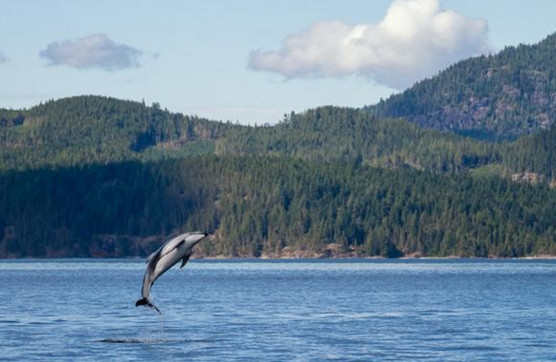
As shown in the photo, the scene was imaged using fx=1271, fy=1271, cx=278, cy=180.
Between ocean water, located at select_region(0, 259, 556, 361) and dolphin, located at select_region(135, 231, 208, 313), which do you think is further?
ocean water, located at select_region(0, 259, 556, 361)

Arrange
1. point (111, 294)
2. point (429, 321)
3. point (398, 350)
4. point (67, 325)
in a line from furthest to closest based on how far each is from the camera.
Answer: point (111, 294) → point (429, 321) → point (67, 325) → point (398, 350)

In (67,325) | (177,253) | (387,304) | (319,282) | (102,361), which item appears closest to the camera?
(177,253)

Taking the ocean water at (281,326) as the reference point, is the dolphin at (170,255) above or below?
above

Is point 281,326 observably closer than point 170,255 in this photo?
No

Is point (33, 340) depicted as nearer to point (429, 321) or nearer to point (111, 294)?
point (429, 321)

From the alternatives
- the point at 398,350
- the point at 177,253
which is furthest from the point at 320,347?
the point at 177,253

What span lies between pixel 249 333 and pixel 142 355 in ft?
47.7

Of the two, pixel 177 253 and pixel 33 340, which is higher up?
pixel 177 253

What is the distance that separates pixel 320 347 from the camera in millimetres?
80688

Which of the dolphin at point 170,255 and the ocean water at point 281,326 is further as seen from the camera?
the ocean water at point 281,326

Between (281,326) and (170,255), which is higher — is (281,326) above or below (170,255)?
below

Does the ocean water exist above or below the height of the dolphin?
below

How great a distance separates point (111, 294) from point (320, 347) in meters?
75.1

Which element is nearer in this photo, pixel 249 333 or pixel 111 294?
pixel 249 333
